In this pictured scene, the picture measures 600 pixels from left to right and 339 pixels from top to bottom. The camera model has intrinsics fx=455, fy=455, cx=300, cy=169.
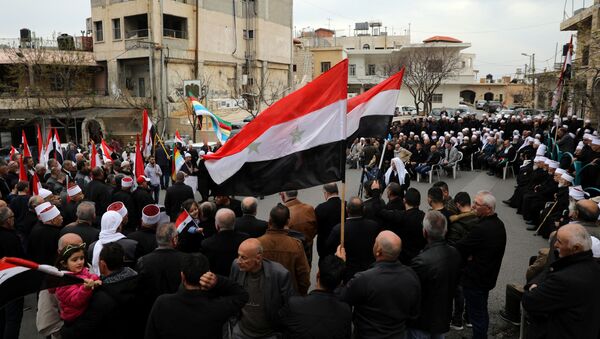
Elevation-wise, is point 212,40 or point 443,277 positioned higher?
point 212,40

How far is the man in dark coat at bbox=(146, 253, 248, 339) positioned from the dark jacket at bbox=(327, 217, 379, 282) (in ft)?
6.74

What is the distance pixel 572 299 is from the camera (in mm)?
3600

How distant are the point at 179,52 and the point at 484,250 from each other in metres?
34.8

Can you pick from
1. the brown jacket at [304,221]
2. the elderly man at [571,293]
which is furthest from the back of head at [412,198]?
the elderly man at [571,293]

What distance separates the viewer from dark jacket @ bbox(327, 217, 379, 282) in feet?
17.2

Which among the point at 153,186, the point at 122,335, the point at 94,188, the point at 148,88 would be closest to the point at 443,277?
the point at 122,335

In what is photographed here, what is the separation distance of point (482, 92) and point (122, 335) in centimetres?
6890

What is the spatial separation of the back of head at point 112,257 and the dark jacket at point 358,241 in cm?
237

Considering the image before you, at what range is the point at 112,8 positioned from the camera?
36.0 meters

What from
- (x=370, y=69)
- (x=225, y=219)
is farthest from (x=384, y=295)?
(x=370, y=69)

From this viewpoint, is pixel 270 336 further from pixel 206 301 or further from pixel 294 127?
pixel 294 127

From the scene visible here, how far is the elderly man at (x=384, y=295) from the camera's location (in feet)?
12.3

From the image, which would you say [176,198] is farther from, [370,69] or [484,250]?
[370,69]

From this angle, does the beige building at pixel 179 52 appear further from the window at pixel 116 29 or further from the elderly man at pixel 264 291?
the elderly man at pixel 264 291
